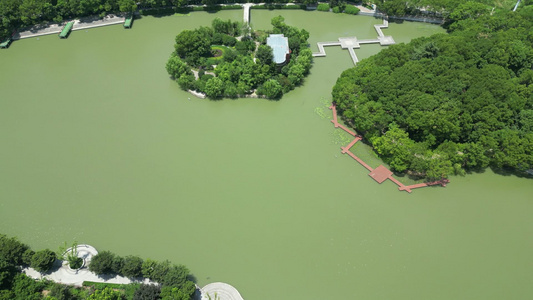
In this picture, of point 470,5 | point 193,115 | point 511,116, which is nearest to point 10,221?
point 193,115

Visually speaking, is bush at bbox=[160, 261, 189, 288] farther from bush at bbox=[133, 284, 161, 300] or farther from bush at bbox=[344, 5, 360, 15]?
bush at bbox=[344, 5, 360, 15]

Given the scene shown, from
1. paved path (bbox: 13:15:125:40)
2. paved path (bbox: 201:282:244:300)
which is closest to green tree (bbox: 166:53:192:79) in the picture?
paved path (bbox: 13:15:125:40)

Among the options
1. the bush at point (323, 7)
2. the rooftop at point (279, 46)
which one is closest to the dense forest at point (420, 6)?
the bush at point (323, 7)

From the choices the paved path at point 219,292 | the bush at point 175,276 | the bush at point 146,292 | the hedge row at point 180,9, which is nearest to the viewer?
the bush at point 146,292

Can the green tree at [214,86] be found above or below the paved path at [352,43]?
below

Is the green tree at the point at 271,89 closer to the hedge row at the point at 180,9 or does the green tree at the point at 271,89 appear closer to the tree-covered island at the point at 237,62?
the tree-covered island at the point at 237,62

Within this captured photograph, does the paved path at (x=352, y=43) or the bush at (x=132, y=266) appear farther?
the paved path at (x=352, y=43)

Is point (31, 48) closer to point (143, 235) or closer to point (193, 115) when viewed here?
point (193, 115)
